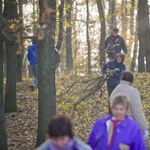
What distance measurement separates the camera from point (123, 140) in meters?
2.84

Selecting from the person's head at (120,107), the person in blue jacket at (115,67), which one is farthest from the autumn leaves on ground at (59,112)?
the person's head at (120,107)

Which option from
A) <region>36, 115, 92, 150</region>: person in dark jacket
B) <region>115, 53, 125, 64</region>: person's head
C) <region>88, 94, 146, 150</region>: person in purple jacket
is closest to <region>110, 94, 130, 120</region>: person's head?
<region>88, 94, 146, 150</region>: person in purple jacket

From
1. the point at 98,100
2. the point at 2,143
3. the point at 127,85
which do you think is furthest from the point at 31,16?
the point at 98,100

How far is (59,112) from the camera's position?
8.91 m

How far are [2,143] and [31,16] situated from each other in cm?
333

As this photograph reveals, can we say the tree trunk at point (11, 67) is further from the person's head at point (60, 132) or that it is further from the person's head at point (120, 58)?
the person's head at point (60, 132)

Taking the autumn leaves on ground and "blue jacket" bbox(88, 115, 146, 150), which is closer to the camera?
"blue jacket" bbox(88, 115, 146, 150)

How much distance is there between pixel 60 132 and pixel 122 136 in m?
0.97

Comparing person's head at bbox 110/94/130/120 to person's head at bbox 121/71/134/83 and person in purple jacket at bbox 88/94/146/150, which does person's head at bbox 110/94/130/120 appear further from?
person's head at bbox 121/71/134/83

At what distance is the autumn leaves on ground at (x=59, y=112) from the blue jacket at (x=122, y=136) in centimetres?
418

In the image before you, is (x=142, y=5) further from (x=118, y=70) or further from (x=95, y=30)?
(x=95, y=30)

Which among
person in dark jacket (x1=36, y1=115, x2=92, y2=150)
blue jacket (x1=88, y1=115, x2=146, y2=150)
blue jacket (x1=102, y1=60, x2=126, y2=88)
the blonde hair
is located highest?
blue jacket (x1=102, y1=60, x2=126, y2=88)

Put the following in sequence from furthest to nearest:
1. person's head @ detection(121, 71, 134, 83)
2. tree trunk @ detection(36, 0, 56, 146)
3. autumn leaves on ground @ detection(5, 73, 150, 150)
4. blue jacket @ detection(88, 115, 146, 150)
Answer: autumn leaves on ground @ detection(5, 73, 150, 150) < tree trunk @ detection(36, 0, 56, 146) < person's head @ detection(121, 71, 134, 83) < blue jacket @ detection(88, 115, 146, 150)

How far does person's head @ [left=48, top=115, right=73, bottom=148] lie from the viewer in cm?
223
